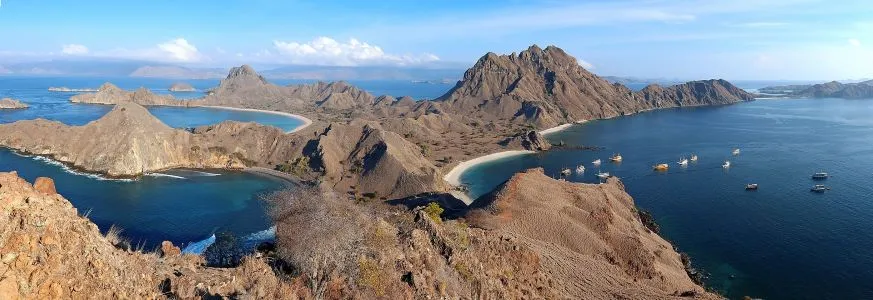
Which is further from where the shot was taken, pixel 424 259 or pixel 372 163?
pixel 372 163

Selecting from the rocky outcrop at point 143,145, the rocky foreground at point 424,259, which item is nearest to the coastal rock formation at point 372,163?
the rocky outcrop at point 143,145

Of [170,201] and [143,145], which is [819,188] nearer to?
[170,201]

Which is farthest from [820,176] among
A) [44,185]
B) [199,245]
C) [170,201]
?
[44,185]

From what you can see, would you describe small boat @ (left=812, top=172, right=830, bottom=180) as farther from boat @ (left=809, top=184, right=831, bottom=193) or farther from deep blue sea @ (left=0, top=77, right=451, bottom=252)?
deep blue sea @ (left=0, top=77, right=451, bottom=252)

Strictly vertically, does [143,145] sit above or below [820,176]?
above

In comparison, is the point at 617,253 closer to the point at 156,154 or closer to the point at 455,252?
the point at 455,252


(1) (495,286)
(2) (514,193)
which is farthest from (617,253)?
(1) (495,286)

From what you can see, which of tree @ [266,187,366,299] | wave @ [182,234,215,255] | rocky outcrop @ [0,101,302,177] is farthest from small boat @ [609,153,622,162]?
tree @ [266,187,366,299]
